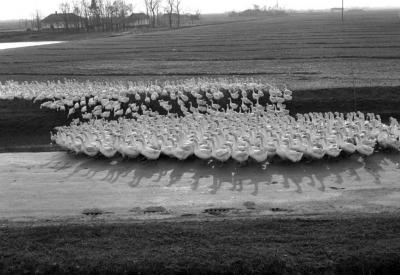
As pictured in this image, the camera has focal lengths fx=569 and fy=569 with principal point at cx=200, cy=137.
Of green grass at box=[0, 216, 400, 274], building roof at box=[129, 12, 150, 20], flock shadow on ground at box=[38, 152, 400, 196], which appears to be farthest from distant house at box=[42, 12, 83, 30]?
green grass at box=[0, 216, 400, 274]

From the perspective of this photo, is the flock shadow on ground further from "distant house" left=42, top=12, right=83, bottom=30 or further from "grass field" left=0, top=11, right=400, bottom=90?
"distant house" left=42, top=12, right=83, bottom=30

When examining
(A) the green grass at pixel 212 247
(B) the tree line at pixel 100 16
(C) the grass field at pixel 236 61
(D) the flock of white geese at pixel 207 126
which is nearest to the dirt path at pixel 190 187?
(D) the flock of white geese at pixel 207 126

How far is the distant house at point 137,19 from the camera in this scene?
132 meters

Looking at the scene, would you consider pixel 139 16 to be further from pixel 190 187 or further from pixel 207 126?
pixel 190 187

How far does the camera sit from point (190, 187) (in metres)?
15.9

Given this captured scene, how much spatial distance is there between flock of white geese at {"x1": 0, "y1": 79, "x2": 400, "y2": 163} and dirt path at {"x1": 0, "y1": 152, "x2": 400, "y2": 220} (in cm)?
43

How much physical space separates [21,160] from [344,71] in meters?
20.7

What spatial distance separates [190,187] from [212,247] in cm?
488

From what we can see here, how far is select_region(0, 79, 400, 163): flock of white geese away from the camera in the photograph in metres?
17.9

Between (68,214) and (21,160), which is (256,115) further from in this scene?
(68,214)

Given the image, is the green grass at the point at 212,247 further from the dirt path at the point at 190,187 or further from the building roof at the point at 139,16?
the building roof at the point at 139,16

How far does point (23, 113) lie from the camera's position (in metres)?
26.3

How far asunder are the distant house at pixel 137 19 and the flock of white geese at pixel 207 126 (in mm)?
105640

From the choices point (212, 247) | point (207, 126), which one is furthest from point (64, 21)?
point (212, 247)
